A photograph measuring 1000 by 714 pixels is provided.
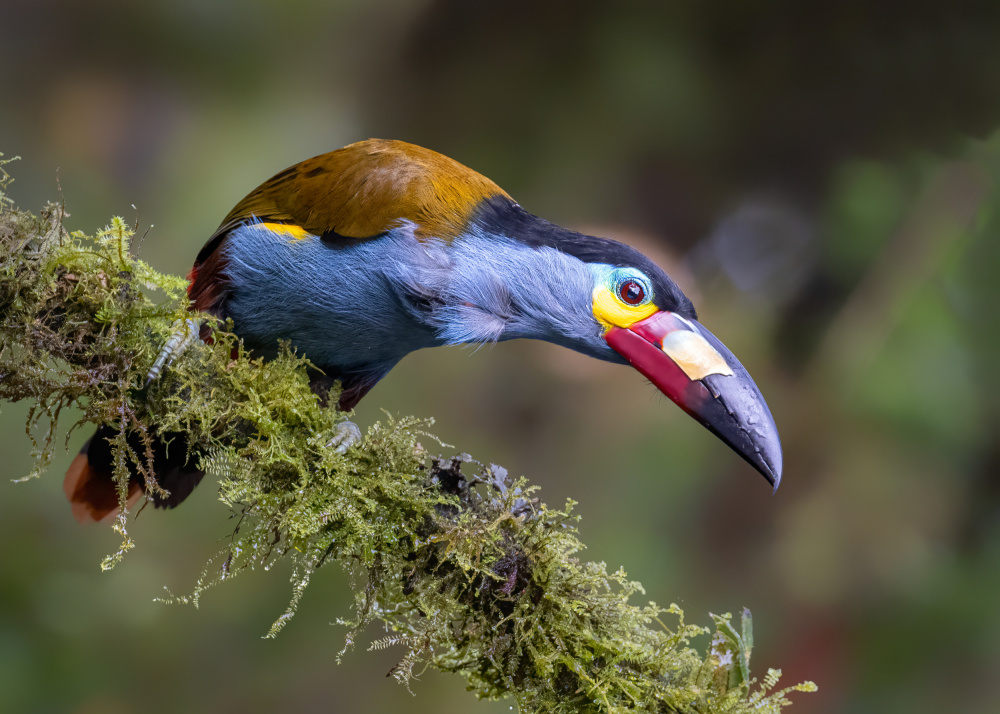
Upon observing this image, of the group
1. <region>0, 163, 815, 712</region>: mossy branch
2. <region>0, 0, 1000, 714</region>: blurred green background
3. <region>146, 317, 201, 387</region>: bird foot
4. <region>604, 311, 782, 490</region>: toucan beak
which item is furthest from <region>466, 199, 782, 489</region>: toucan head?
<region>0, 0, 1000, 714</region>: blurred green background

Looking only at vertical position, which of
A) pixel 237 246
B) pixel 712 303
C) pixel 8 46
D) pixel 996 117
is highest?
pixel 996 117

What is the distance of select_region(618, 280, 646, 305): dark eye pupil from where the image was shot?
142 centimetres

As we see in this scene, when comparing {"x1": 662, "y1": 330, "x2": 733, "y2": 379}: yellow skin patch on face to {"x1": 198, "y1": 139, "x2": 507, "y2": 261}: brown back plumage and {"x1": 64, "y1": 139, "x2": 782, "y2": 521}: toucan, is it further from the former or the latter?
{"x1": 198, "y1": 139, "x2": 507, "y2": 261}: brown back plumage

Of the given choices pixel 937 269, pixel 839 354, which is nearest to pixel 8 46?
pixel 839 354

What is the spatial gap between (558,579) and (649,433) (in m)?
1.54

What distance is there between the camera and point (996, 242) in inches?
94.4

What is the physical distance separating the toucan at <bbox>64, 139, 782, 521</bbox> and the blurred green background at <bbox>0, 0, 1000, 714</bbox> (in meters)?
0.96

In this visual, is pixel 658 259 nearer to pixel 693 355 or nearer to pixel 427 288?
pixel 693 355

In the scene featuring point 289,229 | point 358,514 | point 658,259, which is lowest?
point 358,514

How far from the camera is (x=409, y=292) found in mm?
1421

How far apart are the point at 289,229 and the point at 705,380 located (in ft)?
2.98

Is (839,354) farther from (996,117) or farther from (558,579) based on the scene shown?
(558,579)

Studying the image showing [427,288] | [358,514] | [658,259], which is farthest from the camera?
[658,259]

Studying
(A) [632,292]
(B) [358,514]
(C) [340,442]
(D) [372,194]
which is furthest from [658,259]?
(B) [358,514]
